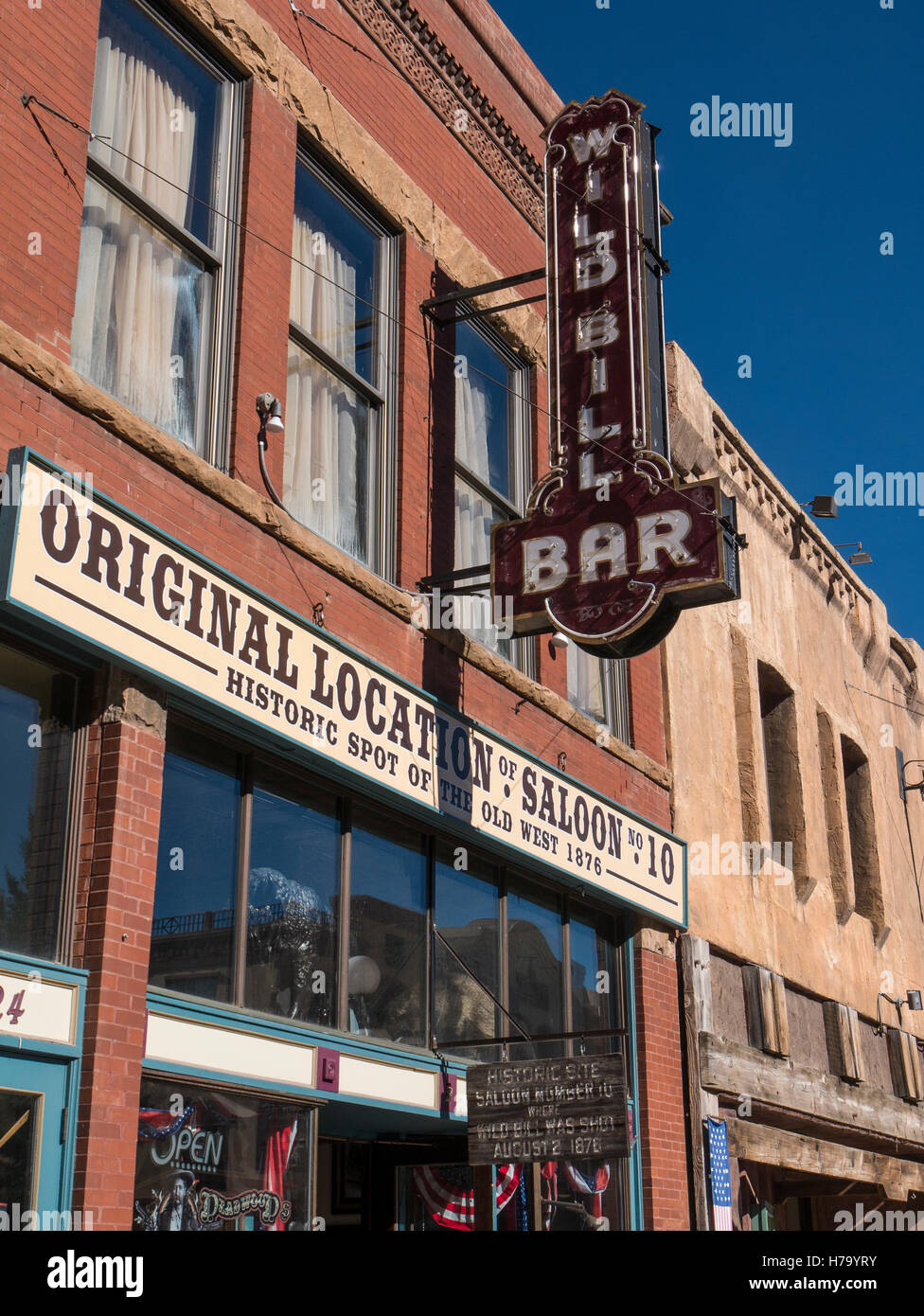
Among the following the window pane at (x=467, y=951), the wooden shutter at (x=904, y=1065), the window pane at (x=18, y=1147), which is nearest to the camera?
the window pane at (x=18, y=1147)

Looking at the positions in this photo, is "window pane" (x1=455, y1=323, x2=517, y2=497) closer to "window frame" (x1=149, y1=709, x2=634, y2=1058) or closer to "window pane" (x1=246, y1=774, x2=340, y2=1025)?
"window frame" (x1=149, y1=709, x2=634, y2=1058)

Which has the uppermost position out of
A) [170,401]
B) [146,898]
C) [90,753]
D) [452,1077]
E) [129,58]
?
[129,58]

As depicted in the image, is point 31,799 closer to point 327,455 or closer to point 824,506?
point 327,455

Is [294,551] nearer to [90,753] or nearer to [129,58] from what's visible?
[90,753]

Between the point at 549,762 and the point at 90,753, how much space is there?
5.08 meters

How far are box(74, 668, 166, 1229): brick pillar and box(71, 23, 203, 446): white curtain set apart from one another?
1997 millimetres

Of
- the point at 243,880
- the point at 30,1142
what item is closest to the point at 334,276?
the point at 243,880

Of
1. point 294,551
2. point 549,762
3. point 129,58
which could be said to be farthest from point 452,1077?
point 129,58

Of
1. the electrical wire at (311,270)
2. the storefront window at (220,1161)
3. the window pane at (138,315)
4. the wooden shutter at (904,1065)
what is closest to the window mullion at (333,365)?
the electrical wire at (311,270)

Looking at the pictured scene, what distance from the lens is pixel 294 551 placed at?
9.16 m

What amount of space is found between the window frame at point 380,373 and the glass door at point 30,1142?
448cm

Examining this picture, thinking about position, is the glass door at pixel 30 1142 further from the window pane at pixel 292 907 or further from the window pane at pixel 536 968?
the window pane at pixel 536 968

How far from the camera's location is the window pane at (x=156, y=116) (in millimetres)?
8617
